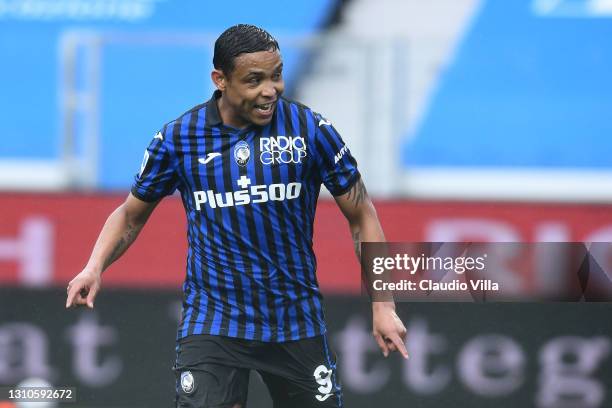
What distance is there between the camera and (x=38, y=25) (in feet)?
22.9

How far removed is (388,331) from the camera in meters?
3.74

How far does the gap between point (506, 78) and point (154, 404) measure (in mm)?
2500

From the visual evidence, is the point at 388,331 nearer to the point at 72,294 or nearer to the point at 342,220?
the point at 72,294

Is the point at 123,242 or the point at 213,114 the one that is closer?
the point at 213,114

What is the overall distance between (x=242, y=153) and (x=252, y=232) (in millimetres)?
248

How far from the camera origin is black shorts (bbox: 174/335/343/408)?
381 cm

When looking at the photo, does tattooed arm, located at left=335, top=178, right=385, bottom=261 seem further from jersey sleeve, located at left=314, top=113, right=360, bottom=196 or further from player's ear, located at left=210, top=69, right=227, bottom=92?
player's ear, located at left=210, top=69, right=227, bottom=92

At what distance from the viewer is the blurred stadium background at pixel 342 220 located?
6105 mm

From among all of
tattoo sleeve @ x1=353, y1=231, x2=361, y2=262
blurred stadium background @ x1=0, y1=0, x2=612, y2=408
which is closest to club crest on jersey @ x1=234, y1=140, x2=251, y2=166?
tattoo sleeve @ x1=353, y1=231, x2=361, y2=262

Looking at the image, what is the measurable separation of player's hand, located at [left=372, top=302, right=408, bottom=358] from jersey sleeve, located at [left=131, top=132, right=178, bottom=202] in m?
0.79

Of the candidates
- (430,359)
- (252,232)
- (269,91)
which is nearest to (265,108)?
(269,91)

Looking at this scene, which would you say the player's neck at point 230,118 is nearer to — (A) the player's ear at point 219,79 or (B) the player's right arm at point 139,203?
(A) the player's ear at point 219,79

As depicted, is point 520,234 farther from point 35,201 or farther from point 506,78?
point 35,201

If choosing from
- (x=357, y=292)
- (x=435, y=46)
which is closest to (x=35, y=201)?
(x=357, y=292)
